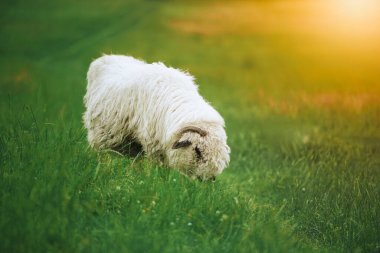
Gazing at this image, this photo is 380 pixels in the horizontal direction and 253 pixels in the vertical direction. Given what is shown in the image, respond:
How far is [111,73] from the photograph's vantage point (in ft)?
21.9

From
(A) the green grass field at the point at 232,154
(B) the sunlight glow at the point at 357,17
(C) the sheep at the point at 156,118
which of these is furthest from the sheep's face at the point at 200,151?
(B) the sunlight glow at the point at 357,17

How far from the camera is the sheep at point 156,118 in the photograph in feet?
16.7

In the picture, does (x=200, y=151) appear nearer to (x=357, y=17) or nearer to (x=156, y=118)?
(x=156, y=118)

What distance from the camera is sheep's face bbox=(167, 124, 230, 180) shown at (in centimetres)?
502

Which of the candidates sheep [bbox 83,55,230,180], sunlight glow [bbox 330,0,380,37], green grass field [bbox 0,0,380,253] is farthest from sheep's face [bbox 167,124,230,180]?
sunlight glow [bbox 330,0,380,37]

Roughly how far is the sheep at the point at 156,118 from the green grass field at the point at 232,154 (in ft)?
0.70

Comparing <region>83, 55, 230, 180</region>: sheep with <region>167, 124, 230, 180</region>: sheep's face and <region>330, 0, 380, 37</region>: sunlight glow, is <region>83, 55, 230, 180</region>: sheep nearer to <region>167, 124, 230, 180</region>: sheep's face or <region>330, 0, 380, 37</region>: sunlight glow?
<region>167, 124, 230, 180</region>: sheep's face

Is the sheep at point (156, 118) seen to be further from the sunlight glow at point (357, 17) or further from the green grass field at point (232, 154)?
the sunlight glow at point (357, 17)

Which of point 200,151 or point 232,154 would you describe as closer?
point 200,151

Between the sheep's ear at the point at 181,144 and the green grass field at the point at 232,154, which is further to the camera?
the sheep's ear at the point at 181,144

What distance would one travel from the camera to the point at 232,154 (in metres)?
9.12

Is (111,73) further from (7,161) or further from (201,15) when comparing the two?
(201,15)

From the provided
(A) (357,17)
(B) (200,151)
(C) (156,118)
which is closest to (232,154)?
(C) (156,118)

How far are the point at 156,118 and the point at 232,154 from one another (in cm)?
367
